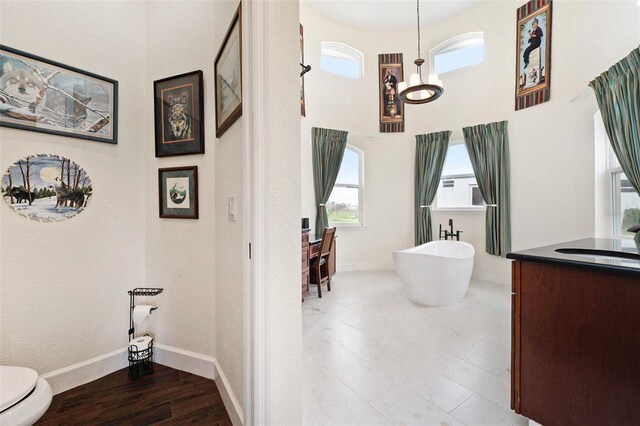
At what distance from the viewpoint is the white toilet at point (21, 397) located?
1.02m

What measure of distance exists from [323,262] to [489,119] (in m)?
3.48

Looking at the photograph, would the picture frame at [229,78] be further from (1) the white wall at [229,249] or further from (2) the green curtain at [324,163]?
(2) the green curtain at [324,163]

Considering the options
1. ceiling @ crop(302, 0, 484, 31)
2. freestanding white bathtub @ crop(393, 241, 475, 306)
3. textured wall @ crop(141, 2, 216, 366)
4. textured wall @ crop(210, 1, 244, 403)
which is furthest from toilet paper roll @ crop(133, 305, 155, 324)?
ceiling @ crop(302, 0, 484, 31)

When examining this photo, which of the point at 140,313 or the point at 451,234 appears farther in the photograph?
the point at 451,234

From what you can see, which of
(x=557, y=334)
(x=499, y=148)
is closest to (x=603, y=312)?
(x=557, y=334)

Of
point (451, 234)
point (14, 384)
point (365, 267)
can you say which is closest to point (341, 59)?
point (451, 234)

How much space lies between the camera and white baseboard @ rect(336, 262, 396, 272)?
5.10 meters

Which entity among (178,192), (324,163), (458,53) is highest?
(458,53)

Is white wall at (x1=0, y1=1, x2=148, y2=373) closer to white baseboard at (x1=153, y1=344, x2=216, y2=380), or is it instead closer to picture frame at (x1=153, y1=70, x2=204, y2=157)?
picture frame at (x1=153, y1=70, x2=204, y2=157)

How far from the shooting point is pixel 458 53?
4.77 m

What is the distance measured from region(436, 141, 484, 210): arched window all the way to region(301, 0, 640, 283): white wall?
0.64 ft

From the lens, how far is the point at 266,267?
1.06m

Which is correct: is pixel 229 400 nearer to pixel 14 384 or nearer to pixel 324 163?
pixel 14 384

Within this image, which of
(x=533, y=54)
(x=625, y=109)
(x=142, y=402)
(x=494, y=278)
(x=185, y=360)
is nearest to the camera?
(x=142, y=402)
